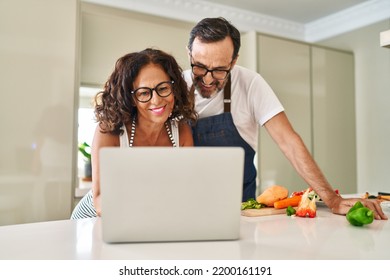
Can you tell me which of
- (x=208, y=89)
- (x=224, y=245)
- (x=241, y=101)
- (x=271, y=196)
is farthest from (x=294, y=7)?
(x=224, y=245)

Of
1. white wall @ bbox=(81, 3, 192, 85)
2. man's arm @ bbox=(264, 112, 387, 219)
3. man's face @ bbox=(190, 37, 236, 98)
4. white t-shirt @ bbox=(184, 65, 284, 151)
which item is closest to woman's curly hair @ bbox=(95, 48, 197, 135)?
man's face @ bbox=(190, 37, 236, 98)

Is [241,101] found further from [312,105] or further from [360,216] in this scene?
[312,105]

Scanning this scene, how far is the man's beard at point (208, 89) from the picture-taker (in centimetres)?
170

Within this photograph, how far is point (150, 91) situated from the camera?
4.67ft

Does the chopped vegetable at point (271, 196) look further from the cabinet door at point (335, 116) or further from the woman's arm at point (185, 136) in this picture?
the cabinet door at point (335, 116)

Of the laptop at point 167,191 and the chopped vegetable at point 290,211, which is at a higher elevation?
the laptop at point 167,191

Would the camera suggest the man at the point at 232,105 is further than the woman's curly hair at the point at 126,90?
Yes

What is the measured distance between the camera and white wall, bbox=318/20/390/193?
362 centimetres

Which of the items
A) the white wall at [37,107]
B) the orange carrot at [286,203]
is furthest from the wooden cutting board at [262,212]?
the white wall at [37,107]

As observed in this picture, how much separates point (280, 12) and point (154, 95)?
2845 millimetres

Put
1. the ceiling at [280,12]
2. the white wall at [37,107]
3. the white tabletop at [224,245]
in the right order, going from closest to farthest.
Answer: the white tabletop at [224,245] → the white wall at [37,107] → the ceiling at [280,12]

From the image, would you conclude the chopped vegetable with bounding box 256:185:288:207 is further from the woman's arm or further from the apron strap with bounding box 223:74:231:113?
the apron strap with bounding box 223:74:231:113

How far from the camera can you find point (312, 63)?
11.8 feet
